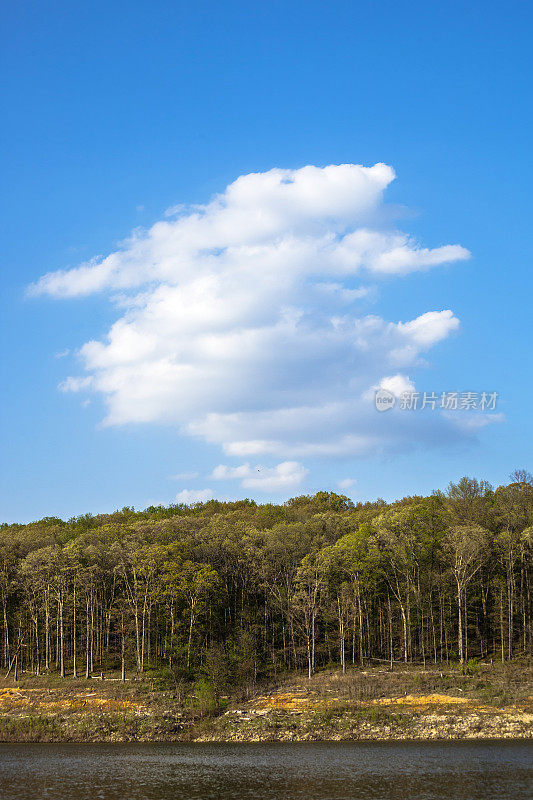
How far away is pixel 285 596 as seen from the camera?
111 m

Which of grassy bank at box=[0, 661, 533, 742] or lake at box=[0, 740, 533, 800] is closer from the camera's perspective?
lake at box=[0, 740, 533, 800]

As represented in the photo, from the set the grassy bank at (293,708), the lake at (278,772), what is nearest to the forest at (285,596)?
the grassy bank at (293,708)

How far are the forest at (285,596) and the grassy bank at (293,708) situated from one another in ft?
19.2

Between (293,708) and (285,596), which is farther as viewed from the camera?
(285,596)

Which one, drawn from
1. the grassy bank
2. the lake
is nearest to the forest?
the grassy bank

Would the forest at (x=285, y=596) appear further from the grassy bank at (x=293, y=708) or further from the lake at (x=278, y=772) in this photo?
the lake at (x=278, y=772)

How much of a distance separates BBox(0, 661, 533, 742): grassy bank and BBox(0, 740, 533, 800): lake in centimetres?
504

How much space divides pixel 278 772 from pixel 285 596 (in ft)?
195

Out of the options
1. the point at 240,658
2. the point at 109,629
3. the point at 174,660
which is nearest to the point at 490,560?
the point at 240,658

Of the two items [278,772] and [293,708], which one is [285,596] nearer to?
[293,708]

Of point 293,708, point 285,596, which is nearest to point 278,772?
point 293,708

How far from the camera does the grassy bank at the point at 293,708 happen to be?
71.2 m

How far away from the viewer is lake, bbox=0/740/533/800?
4272cm

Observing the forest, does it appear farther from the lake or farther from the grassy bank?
the lake
